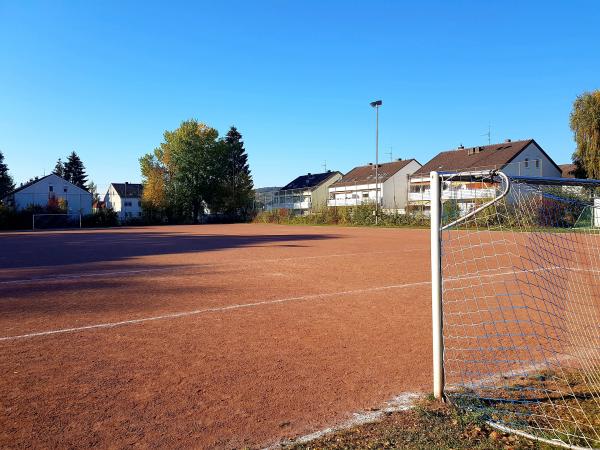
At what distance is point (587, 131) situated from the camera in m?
42.4

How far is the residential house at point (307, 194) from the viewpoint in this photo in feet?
240

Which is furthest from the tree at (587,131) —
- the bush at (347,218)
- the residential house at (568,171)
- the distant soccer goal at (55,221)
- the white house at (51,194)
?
the white house at (51,194)

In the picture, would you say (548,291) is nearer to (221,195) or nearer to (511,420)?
(511,420)

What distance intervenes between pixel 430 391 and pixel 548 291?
6.18 m

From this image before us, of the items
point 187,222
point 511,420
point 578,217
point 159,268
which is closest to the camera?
point 511,420

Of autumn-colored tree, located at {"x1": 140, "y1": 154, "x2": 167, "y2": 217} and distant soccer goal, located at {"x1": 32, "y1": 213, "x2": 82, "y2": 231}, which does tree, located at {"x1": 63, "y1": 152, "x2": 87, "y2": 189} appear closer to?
autumn-colored tree, located at {"x1": 140, "y1": 154, "x2": 167, "y2": 217}

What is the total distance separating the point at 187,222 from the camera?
6319cm

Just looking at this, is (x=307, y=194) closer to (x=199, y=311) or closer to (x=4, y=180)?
(x=4, y=180)

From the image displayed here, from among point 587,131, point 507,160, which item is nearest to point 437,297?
point 587,131

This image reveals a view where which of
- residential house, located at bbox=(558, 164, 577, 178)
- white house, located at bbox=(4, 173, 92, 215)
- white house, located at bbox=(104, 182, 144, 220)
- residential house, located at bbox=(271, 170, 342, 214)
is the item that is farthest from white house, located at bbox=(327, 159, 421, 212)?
white house, located at bbox=(104, 182, 144, 220)

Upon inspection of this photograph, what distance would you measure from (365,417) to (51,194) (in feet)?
228

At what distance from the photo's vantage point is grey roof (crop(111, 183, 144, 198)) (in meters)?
94.9

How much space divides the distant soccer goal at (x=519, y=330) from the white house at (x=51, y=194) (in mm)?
61116

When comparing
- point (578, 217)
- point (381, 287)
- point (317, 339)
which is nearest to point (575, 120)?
point (578, 217)
